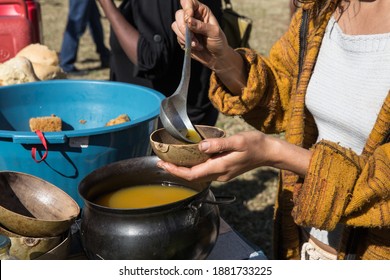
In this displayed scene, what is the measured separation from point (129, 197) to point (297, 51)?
2.34 feet

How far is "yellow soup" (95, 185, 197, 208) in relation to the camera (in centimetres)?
135

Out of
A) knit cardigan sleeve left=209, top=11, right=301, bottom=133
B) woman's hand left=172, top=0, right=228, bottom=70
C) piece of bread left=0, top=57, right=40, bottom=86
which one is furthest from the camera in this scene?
piece of bread left=0, top=57, right=40, bottom=86

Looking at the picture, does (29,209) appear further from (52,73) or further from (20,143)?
(52,73)

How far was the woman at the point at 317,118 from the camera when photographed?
128 centimetres

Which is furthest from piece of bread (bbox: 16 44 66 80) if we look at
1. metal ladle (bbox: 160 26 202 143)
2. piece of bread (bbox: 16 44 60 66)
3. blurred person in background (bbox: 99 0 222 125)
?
metal ladle (bbox: 160 26 202 143)

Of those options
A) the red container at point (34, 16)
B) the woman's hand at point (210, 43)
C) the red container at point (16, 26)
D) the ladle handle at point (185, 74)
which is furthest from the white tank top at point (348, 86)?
the red container at point (34, 16)

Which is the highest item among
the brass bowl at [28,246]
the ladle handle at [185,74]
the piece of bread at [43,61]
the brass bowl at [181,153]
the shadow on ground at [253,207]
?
the ladle handle at [185,74]

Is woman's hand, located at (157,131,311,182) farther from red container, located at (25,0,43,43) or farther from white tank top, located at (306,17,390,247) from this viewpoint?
red container, located at (25,0,43,43)

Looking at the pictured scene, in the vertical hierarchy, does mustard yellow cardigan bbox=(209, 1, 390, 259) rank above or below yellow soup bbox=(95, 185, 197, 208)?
above

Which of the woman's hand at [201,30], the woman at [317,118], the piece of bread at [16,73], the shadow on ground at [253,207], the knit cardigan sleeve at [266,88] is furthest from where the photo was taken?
the shadow on ground at [253,207]

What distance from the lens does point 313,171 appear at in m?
1.29

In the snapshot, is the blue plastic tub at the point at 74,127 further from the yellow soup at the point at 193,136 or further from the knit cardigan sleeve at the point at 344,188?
the knit cardigan sleeve at the point at 344,188

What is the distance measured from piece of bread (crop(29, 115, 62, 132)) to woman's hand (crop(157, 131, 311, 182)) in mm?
620

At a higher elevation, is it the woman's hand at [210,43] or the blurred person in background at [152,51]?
the woman's hand at [210,43]
